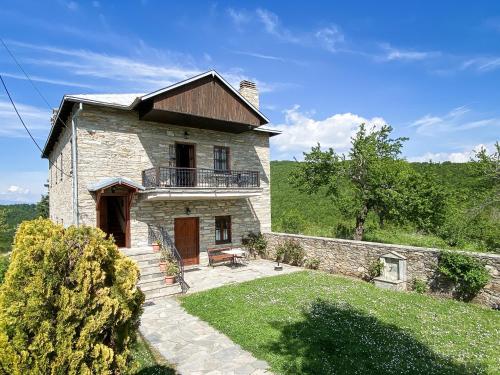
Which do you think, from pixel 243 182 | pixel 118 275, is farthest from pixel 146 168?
pixel 118 275

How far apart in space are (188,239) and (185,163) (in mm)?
3641

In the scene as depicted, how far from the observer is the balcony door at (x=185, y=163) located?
45.3 feet

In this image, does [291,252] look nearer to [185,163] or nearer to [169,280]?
[169,280]

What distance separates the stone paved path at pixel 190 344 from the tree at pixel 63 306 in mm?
2205

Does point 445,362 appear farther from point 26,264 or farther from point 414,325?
point 26,264

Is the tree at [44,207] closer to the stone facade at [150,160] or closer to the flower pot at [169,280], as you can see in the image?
the stone facade at [150,160]

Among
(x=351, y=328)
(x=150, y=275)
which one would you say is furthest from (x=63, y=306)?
(x=150, y=275)

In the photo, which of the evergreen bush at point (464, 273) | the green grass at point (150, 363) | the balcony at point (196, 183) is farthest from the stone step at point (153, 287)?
the evergreen bush at point (464, 273)

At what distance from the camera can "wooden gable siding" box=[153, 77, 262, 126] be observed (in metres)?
12.1

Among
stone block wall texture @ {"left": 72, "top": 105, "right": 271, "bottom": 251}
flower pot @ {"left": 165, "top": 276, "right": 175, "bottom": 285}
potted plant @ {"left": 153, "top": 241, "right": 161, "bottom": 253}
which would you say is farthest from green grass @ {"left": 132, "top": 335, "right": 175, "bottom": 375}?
stone block wall texture @ {"left": 72, "top": 105, "right": 271, "bottom": 251}

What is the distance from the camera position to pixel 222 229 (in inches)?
616

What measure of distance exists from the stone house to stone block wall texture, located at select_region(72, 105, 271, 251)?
4cm

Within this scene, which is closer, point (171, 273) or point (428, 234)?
point (171, 273)

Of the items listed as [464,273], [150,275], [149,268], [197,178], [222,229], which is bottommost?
[150,275]
